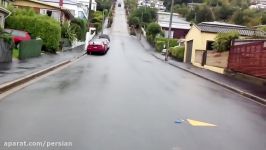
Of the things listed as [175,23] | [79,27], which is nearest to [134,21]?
[175,23]

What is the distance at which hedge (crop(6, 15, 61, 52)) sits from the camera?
3747 cm

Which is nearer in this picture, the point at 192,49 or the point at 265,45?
the point at 265,45

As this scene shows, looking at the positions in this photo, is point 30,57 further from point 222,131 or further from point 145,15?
point 145,15

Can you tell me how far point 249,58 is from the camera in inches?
1142

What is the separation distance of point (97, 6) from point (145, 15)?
26.7 metres

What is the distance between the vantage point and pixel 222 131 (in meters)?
10.5

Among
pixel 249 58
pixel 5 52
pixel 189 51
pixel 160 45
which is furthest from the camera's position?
pixel 160 45

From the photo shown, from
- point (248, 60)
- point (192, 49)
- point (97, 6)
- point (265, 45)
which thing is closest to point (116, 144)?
point (265, 45)

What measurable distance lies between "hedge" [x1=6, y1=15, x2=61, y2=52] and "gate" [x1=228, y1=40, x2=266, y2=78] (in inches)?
537

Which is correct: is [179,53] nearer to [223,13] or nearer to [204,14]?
[204,14]

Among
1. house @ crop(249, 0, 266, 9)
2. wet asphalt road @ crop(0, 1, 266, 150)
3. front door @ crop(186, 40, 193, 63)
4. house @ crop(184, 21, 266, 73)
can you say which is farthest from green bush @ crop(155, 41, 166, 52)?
wet asphalt road @ crop(0, 1, 266, 150)

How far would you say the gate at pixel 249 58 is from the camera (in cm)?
2675

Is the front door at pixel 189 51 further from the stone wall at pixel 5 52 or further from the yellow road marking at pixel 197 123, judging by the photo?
the yellow road marking at pixel 197 123

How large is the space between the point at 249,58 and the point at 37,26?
16.6 m
